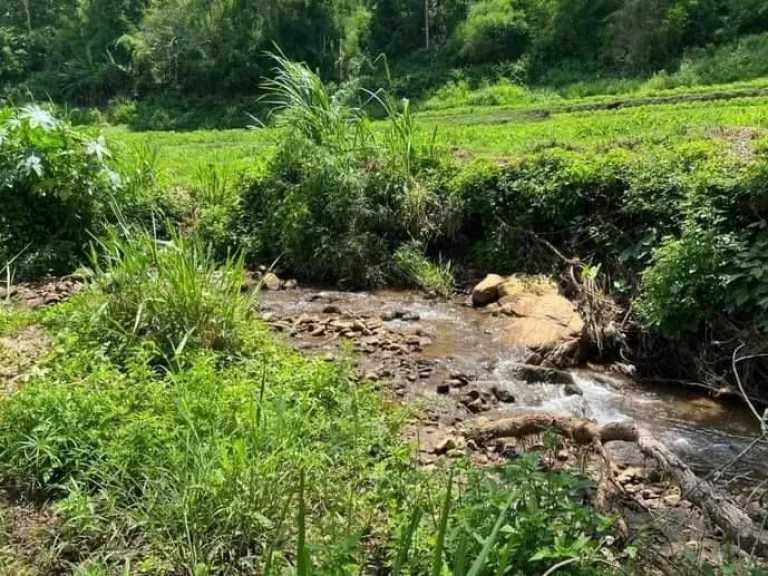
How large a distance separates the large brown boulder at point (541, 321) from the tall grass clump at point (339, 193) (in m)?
1.41

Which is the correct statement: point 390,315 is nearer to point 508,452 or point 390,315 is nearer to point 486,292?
point 486,292

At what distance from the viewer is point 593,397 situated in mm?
5117

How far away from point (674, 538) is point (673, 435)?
1483mm

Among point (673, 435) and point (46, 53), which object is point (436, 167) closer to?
point (673, 435)

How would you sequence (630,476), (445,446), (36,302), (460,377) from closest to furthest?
(630,476), (445,446), (460,377), (36,302)

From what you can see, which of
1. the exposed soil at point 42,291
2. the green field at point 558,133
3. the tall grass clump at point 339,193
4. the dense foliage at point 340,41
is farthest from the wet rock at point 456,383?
the dense foliage at point 340,41

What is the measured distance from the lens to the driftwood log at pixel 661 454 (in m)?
2.62

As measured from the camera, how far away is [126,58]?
1176 inches

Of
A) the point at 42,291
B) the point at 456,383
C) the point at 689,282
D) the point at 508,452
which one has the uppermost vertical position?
the point at 689,282

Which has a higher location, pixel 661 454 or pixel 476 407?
pixel 661 454

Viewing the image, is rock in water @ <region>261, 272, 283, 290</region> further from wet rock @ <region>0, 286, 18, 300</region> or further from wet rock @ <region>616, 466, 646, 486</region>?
wet rock @ <region>616, 466, 646, 486</region>

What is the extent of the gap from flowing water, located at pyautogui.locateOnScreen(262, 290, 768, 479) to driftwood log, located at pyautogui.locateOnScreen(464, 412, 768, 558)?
68cm

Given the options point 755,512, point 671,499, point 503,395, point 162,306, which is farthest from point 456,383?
point 755,512

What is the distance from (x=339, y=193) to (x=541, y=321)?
2.64 metres
